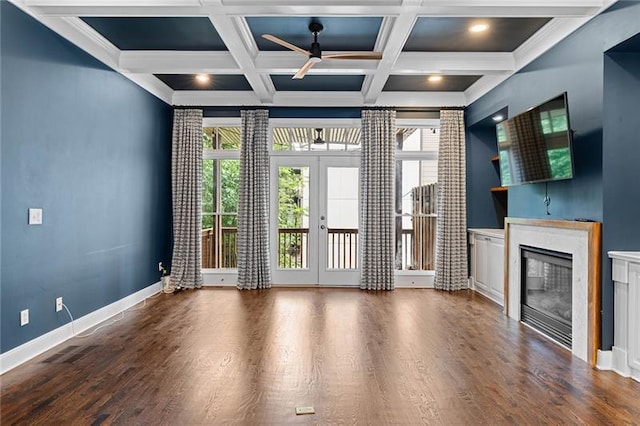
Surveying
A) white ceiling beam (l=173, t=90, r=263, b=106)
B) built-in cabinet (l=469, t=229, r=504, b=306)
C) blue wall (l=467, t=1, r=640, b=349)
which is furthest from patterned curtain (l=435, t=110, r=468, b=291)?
white ceiling beam (l=173, t=90, r=263, b=106)

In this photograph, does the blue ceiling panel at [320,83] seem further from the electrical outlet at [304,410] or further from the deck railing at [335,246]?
the electrical outlet at [304,410]

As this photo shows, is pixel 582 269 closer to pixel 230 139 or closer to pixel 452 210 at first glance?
pixel 452 210

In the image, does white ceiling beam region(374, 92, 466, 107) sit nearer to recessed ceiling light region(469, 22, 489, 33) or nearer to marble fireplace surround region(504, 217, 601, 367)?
recessed ceiling light region(469, 22, 489, 33)

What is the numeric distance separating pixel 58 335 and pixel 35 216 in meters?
1.13

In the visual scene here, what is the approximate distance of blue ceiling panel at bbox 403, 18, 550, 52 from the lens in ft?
12.2

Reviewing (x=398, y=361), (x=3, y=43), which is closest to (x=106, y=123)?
(x=3, y=43)

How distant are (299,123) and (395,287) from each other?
3.02 m

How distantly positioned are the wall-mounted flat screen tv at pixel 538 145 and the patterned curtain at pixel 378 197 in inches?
73.8

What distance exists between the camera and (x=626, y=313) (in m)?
2.94

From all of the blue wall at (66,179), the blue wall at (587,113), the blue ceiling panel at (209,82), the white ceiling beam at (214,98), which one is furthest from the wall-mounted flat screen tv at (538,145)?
the blue wall at (66,179)

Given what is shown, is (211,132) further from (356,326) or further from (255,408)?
(255,408)

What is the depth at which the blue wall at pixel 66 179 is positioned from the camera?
3037mm

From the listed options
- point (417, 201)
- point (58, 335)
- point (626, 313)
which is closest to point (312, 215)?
point (417, 201)

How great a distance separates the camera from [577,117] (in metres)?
3.39
